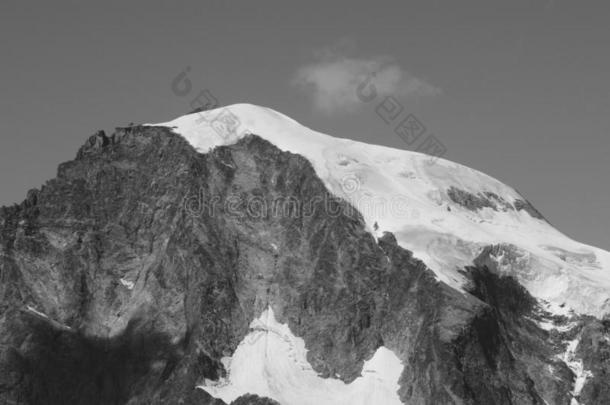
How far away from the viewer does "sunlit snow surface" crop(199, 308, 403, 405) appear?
7018 inches

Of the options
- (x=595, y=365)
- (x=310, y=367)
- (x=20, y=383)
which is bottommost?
(x=20, y=383)

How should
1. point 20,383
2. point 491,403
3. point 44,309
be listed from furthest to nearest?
point 44,309
point 20,383
point 491,403

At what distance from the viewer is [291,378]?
597 feet

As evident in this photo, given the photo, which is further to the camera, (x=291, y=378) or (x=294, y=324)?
(x=294, y=324)

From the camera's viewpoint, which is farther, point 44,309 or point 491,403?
point 44,309

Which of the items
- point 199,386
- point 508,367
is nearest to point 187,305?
point 199,386

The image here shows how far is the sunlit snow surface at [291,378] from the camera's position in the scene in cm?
17825

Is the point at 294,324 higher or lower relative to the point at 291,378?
higher

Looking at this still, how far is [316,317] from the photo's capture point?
190 m

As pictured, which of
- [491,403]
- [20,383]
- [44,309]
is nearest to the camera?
[491,403]

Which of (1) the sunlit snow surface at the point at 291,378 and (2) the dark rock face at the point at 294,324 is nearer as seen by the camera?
(1) the sunlit snow surface at the point at 291,378

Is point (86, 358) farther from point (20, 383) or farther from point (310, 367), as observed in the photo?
point (310, 367)

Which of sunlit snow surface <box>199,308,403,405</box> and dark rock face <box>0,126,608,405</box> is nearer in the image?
sunlit snow surface <box>199,308,403,405</box>

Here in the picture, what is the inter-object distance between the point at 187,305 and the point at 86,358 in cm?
1497
